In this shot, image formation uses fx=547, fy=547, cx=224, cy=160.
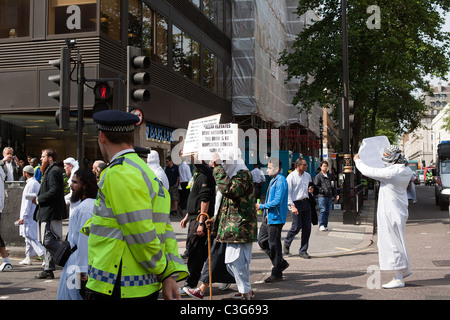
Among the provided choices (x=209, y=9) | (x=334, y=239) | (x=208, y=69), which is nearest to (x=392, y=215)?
(x=334, y=239)

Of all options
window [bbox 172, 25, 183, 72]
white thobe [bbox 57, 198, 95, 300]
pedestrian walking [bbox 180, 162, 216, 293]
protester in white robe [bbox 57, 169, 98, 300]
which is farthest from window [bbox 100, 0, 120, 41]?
white thobe [bbox 57, 198, 95, 300]

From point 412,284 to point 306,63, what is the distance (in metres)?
20.8

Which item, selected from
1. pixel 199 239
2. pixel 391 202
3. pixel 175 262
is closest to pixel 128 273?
pixel 175 262

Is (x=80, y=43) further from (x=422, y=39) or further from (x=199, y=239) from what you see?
(x=422, y=39)

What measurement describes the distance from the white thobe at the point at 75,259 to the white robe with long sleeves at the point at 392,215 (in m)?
4.42

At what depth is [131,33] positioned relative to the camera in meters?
19.3

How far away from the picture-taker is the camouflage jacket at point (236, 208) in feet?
Answer: 21.2

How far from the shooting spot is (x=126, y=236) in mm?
3039

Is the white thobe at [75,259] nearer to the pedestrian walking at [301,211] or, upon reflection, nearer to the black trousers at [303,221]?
the pedestrian walking at [301,211]

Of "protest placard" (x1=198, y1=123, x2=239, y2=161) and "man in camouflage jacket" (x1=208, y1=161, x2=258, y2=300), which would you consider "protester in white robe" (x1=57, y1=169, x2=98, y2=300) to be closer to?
"man in camouflage jacket" (x1=208, y1=161, x2=258, y2=300)

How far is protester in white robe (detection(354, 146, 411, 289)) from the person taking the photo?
747 centimetres

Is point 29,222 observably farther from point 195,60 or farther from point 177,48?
point 195,60

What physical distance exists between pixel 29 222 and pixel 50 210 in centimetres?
136

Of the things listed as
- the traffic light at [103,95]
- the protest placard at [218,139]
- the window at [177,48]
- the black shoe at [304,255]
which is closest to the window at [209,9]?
the window at [177,48]
